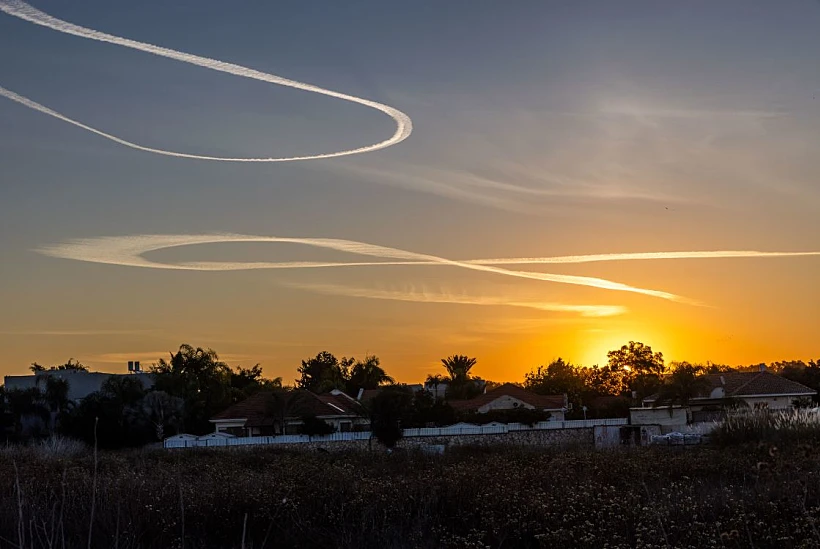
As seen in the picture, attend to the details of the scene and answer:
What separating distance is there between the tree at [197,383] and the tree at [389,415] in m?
11.4

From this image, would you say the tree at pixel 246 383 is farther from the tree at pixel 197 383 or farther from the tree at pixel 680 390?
the tree at pixel 680 390

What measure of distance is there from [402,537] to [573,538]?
78.0 inches

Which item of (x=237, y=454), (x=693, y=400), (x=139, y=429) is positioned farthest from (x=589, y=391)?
(x=237, y=454)

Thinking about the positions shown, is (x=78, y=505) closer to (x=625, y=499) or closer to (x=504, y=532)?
(x=504, y=532)

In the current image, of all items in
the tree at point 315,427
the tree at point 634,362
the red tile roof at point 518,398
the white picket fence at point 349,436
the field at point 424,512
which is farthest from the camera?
the tree at point 634,362

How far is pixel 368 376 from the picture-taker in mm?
80938

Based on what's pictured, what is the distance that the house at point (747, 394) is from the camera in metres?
50.3

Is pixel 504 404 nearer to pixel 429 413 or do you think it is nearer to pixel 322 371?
pixel 429 413

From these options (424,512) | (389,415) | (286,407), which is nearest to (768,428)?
(424,512)

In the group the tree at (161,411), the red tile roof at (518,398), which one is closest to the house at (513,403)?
the red tile roof at (518,398)

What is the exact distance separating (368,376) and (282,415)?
1344 inches

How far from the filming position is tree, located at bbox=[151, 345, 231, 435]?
52188mm

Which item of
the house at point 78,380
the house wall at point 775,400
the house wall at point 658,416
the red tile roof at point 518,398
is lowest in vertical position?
the house wall at point 658,416

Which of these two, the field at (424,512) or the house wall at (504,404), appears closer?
the field at (424,512)
